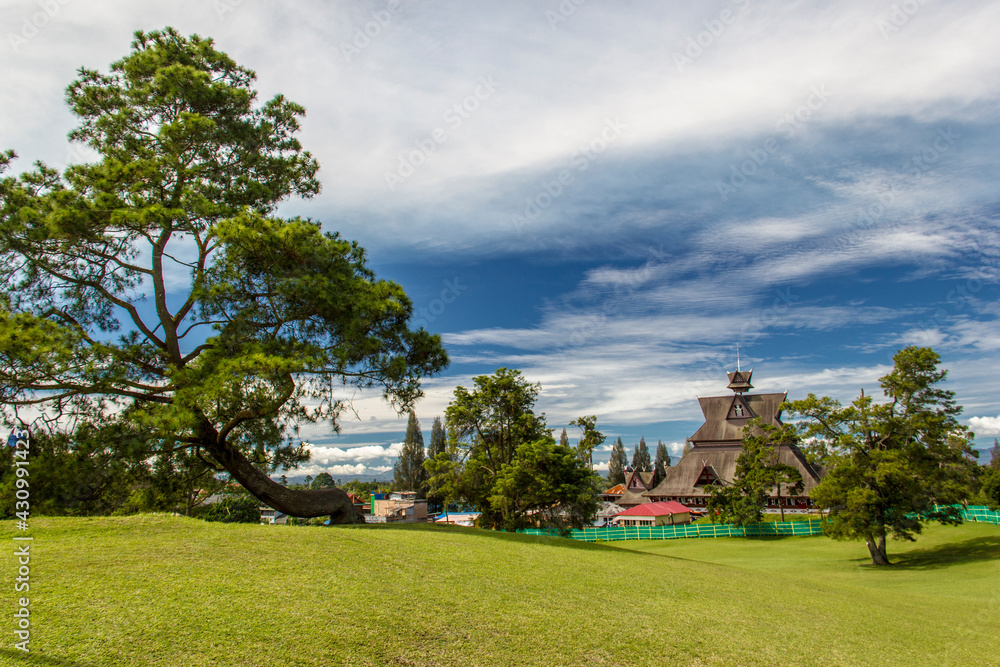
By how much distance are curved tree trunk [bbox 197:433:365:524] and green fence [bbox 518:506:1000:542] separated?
27.3 metres

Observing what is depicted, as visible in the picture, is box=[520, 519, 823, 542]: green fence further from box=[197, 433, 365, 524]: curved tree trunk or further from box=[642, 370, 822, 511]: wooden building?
box=[197, 433, 365, 524]: curved tree trunk

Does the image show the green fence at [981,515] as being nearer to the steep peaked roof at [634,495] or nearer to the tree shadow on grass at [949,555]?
the tree shadow on grass at [949,555]

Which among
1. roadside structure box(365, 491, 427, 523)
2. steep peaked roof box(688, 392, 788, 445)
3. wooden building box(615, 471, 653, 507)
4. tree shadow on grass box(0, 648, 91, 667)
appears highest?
steep peaked roof box(688, 392, 788, 445)

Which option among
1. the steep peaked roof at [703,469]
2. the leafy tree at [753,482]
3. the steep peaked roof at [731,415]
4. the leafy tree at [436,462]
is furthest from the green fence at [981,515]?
the leafy tree at [436,462]

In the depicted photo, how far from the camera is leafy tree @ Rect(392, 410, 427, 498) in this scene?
82500 millimetres

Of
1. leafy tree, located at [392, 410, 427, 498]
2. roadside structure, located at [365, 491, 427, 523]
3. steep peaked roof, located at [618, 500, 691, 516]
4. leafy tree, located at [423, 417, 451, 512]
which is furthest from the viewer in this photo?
leafy tree, located at [392, 410, 427, 498]

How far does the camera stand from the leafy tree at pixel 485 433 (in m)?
30.0

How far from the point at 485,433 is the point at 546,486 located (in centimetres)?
499

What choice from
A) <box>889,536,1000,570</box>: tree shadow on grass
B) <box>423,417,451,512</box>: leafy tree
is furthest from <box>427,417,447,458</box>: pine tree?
<box>889,536,1000,570</box>: tree shadow on grass

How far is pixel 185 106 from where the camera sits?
1535 cm

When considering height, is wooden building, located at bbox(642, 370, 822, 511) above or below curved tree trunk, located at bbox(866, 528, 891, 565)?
above

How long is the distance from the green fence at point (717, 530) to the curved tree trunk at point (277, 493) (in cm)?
2730

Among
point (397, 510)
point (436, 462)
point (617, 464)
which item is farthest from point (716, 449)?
point (617, 464)

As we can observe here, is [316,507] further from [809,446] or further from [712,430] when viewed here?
[712,430]
